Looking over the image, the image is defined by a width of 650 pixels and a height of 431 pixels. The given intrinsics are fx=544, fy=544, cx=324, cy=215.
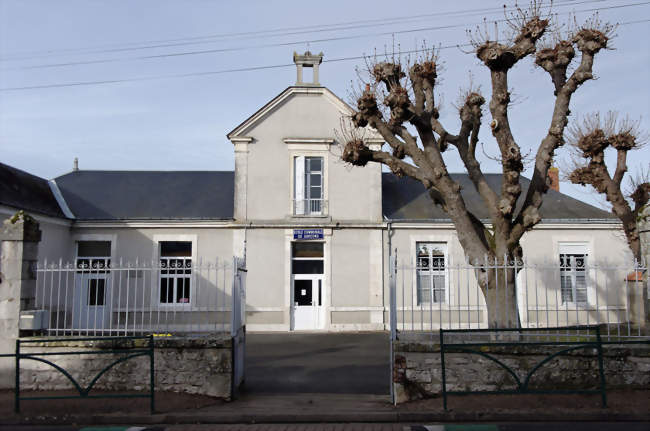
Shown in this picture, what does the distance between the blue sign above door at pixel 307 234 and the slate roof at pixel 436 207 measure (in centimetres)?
246

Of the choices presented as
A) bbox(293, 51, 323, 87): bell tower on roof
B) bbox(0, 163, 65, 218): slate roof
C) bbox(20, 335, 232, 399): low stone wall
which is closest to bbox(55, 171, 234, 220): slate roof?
bbox(0, 163, 65, 218): slate roof

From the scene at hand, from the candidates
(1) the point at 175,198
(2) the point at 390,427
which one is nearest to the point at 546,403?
(2) the point at 390,427

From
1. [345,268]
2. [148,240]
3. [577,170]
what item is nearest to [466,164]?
[577,170]

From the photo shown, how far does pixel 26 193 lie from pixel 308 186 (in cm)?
883

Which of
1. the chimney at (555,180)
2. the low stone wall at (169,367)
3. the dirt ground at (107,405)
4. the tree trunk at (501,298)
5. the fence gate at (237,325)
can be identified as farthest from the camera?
the chimney at (555,180)

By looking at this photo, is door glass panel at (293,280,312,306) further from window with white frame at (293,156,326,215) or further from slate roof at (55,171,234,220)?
slate roof at (55,171,234,220)

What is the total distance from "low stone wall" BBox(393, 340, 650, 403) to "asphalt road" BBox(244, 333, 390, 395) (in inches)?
49.4

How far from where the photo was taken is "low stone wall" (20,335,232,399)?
792 centimetres

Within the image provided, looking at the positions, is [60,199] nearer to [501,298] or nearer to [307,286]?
[307,286]

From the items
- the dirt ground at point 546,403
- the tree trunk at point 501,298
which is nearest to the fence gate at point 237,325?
the dirt ground at point 546,403

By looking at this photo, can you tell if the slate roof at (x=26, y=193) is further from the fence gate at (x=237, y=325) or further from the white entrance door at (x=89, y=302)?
the fence gate at (x=237, y=325)

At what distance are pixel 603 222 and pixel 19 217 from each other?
17.7m

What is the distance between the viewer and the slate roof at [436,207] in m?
18.7

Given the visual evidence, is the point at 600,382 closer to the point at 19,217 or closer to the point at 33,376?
the point at 33,376
